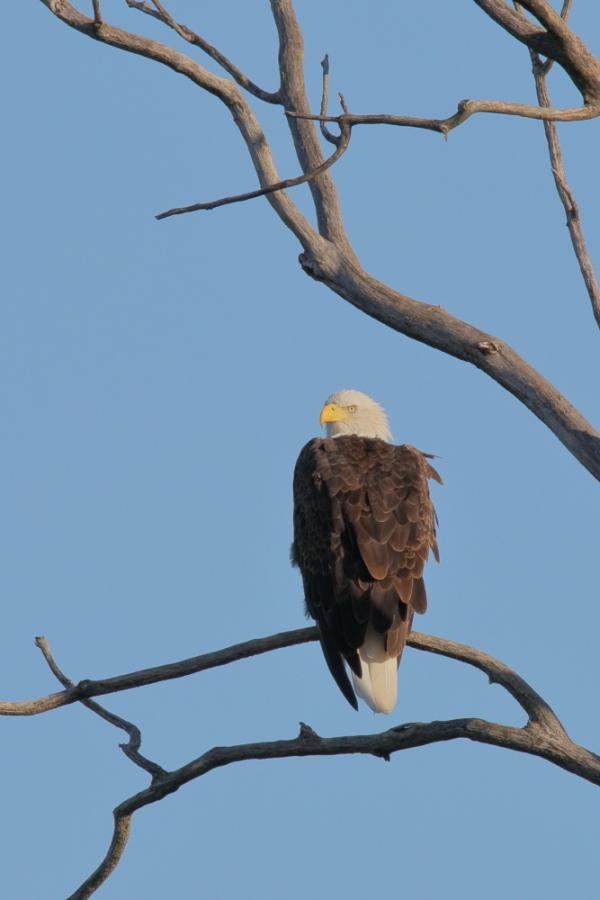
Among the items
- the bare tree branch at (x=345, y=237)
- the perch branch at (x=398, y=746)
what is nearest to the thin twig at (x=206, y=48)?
the bare tree branch at (x=345, y=237)

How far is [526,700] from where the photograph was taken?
5.55 meters

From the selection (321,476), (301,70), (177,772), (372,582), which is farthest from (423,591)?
(301,70)

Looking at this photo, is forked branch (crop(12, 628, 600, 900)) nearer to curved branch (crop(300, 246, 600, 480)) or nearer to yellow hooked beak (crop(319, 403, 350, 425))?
curved branch (crop(300, 246, 600, 480))

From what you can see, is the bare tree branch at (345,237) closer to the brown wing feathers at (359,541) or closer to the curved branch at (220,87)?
the curved branch at (220,87)

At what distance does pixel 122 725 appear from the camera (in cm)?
591

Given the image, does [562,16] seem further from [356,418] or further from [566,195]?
[356,418]

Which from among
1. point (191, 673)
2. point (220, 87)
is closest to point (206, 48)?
point (220, 87)

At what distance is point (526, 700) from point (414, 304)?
181 cm

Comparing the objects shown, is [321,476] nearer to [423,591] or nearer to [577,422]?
[423,591]

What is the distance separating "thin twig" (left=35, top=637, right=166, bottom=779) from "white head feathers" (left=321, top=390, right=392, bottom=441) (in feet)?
9.23

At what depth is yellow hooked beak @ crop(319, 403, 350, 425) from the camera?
8305mm

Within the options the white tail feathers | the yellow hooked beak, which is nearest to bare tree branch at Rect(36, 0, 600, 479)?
the white tail feathers

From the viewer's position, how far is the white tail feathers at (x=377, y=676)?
6551 millimetres

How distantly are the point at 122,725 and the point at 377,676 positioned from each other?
50.0 inches
